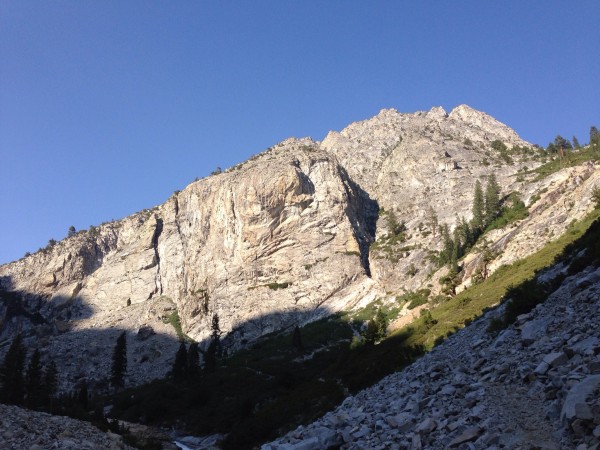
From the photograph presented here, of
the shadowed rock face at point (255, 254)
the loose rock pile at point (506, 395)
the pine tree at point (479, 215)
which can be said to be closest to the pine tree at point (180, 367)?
the shadowed rock face at point (255, 254)

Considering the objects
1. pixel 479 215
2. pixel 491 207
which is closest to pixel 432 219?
pixel 479 215

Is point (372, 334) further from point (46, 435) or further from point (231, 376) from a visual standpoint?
point (231, 376)

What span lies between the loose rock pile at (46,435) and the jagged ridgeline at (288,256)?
5599cm

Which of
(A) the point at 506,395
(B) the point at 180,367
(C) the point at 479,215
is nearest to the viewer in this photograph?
(A) the point at 506,395

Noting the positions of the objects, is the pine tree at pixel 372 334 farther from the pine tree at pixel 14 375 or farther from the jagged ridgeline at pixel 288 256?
the pine tree at pixel 14 375

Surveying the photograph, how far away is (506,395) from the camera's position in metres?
12.5

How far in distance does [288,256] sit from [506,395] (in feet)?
450

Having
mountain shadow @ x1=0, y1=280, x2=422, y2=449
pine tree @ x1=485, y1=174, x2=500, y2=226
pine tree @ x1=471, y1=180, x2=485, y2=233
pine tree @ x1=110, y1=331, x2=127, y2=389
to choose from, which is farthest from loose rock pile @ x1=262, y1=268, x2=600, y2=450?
pine tree @ x1=485, y1=174, x2=500, y2=226

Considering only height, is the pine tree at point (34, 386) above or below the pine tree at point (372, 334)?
above

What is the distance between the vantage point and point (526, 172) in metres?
138

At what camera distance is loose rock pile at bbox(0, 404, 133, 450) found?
80.8ft

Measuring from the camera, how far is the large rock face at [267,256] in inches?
5079

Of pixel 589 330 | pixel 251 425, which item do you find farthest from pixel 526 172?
pixel 589 330

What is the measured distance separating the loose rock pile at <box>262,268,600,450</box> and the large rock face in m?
90.4
